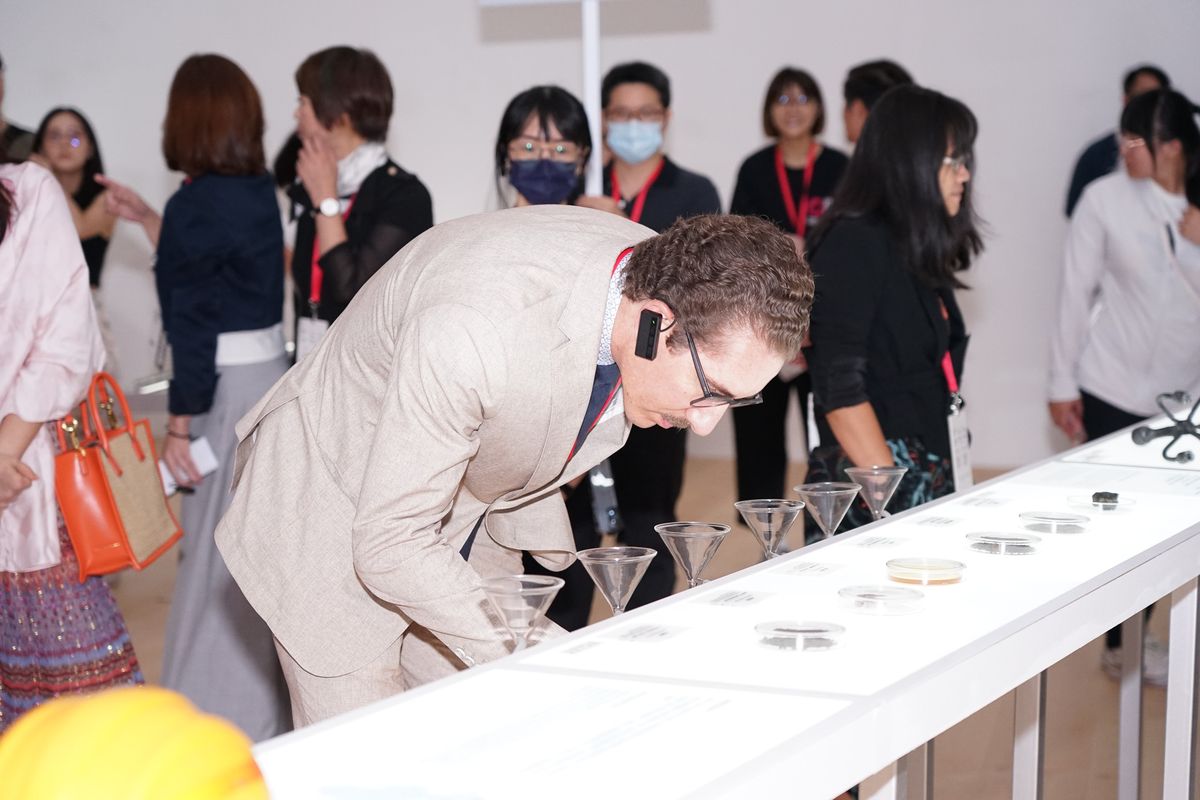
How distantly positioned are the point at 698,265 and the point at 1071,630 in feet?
1.93

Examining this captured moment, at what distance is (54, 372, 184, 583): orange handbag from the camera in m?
2.36

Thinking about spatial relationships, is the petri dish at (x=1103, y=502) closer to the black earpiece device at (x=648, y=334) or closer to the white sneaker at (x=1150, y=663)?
the black earpiece device at (x=648, y=334)

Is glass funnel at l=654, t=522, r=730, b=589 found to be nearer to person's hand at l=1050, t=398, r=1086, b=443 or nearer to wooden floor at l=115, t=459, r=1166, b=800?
wooden floor at l=115, t=459, r=1166, b=800

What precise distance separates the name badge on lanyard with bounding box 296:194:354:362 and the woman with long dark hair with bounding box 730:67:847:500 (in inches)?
64.6

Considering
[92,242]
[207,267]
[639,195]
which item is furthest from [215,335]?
[92,242]

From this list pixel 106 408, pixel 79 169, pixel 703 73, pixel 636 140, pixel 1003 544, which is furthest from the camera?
pixel 703 73

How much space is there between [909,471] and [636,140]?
1436 mm

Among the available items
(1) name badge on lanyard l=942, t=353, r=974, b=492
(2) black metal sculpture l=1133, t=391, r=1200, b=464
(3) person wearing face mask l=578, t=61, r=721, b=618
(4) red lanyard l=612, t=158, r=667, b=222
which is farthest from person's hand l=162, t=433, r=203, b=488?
(2) black metal sculpture l=1133, t=391, r=1200, b=464

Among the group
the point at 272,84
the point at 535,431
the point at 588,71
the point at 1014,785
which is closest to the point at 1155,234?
the point at 588,71

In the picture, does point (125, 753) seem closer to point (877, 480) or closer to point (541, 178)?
point (877, 480)

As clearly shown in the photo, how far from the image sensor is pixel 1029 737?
1969 millimetres

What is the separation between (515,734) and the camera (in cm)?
113

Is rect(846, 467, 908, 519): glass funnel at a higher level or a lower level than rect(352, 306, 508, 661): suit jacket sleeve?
lower

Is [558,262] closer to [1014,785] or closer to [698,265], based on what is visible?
[698,265]
